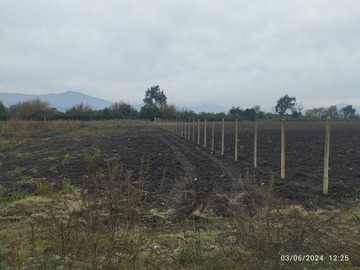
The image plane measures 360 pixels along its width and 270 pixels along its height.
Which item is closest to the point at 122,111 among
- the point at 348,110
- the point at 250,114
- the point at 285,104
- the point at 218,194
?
the point at 250,114

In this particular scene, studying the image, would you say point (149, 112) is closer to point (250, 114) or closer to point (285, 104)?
→ point (250, 114)

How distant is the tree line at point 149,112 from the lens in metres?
63.2

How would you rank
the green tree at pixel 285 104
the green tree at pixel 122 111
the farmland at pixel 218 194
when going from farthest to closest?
the green tree at pixel 285 104, the green tree at pixel 122 111, the farmland at pixel 218 194

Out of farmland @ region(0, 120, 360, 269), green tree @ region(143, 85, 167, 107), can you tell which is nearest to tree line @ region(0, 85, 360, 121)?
green tree @ region(143, 85, 167, 107)

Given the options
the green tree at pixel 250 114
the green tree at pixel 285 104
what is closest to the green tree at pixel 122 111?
the green tree at pixel 250 114

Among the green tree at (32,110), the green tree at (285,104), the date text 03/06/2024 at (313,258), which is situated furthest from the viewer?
the green tree at (285,104)

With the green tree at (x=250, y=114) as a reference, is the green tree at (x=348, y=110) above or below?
above

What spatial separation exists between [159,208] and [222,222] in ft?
5.14

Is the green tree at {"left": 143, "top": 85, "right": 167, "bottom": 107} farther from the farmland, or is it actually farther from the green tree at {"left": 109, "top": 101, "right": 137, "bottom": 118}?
the farmland

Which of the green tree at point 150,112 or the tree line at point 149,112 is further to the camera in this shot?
the green tree at point 150,112

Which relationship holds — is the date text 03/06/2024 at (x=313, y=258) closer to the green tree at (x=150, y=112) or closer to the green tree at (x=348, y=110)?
the green tree at (x=150, y=112)

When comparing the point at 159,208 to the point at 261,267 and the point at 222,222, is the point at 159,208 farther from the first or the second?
the point at 261,267

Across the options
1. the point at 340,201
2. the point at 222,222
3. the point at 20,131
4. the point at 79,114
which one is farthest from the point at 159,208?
the point at 79,114

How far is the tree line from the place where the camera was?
63188 mm
